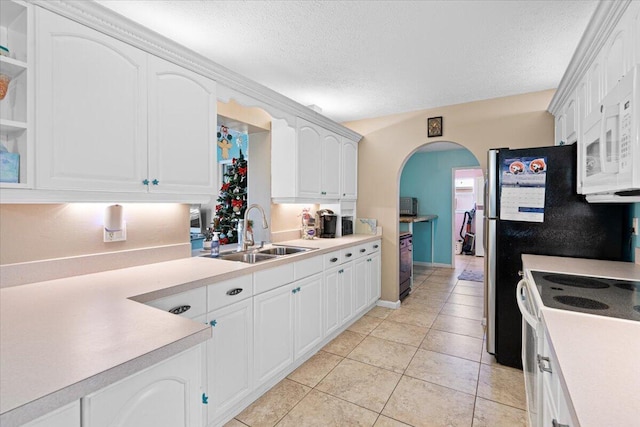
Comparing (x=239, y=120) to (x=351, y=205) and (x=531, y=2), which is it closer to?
(x=351, y=205)

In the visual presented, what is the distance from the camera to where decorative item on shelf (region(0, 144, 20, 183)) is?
1.25 m

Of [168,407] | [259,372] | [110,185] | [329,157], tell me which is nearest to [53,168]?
[110,185]

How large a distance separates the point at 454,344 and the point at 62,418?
3.00m

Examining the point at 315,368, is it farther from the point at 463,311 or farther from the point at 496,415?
the point at 463,311

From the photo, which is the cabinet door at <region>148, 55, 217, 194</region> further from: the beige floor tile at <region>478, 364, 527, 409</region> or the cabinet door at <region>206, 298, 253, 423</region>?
the beige floor tile at <region>478, 364, 527, 409</region>

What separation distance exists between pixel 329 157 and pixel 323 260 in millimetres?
1306

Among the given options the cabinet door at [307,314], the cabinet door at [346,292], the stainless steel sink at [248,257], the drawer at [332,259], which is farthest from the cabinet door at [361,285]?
the stainless steel sink at [248,257]

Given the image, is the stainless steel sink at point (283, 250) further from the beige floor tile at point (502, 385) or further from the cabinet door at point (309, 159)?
the beige floor tile at point (502, 385)

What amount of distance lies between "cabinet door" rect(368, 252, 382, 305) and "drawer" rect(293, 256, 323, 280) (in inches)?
45.7

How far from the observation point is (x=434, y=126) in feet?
12.1

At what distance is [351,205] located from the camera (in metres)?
4.15

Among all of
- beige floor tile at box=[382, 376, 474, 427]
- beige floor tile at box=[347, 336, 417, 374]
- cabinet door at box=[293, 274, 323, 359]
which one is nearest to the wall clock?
cabinet door at box=[293, 274, 323, 359]

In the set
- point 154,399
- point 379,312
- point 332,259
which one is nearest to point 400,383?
point 332,259

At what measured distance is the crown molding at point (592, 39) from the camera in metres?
1.54
